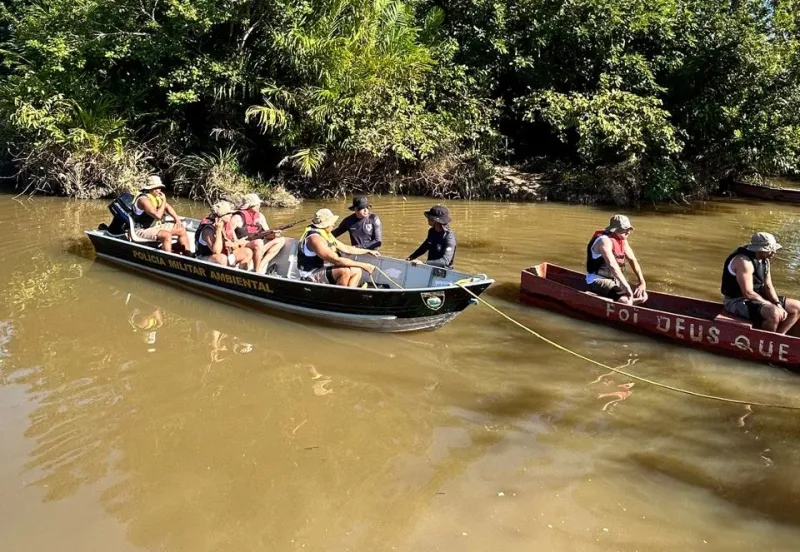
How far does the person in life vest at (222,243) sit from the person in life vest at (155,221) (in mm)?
830

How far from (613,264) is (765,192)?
1611 cm

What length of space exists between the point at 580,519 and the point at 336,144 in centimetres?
1409

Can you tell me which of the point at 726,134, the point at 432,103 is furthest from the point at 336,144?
the point at 726,134

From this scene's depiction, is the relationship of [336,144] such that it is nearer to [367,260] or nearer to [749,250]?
[367,260]

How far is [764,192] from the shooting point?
2052 cm

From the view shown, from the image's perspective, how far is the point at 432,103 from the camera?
18875mm

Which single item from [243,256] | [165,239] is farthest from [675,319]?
[165,239]

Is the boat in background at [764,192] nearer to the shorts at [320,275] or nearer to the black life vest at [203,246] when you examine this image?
the shorts at [320,275]

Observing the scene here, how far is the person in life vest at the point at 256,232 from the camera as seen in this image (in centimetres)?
906

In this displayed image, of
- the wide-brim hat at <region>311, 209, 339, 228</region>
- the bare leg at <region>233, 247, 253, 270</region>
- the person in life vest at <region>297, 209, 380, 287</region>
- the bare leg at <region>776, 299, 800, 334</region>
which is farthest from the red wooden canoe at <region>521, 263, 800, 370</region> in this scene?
the bare leg at <region>233, 247, 253, 270</region>

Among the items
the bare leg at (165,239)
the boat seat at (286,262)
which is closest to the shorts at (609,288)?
the boat seat at (286,262)

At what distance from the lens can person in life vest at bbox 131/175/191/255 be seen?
9.88 meters

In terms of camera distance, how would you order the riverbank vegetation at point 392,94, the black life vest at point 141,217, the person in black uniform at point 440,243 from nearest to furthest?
the person in black uniform at point 440,243 → the black life vest at point 141,217 → the riverbank vegetation at point 392,94

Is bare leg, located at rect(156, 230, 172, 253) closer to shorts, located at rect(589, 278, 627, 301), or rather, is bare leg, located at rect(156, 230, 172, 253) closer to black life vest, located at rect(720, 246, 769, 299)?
shorts, located at rect(589, 278, 627, 301)
